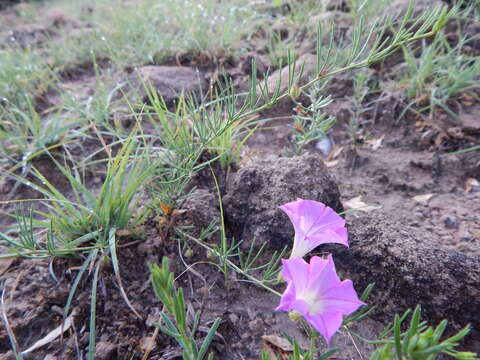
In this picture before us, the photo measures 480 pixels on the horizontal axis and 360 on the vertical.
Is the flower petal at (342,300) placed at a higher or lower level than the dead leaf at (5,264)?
higher

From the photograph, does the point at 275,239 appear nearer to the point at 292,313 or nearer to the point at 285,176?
the point at 285,176

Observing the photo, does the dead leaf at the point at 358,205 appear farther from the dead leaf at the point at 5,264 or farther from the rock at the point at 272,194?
the dead leaf at the point at 5,264

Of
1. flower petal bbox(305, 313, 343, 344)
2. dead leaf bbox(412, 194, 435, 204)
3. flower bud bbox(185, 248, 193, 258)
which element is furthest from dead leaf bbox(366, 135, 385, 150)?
flower petal bbox(305, 313, 343, 344)

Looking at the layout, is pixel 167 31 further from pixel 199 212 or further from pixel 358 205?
pixel 358 205

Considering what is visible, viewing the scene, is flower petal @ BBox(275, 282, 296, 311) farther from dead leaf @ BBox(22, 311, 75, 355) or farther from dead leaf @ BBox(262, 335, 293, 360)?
dead leaf @ BBox(22, 311, 75, 355)

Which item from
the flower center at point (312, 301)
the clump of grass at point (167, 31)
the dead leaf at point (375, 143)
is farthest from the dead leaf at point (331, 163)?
the clump of grass at point (167, 31)

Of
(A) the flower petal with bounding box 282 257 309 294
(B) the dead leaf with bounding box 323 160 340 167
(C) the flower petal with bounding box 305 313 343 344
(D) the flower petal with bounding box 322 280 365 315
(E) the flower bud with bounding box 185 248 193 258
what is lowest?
(B) the dead leaf with bounding box 323 160 340 167

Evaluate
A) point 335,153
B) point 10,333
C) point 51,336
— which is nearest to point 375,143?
point 335,153

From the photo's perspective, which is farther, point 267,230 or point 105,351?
point 267,230
